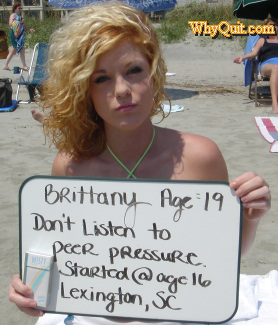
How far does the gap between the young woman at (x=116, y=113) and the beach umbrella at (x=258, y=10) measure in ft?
24.9

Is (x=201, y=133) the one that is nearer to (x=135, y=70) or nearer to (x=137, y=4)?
(x=137, y=4)

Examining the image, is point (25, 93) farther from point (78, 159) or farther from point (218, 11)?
point (218, 11)

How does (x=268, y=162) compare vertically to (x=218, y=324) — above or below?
below

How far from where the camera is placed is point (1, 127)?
6.42 meters

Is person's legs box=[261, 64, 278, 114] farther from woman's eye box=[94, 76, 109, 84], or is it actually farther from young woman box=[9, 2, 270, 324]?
woman's eye box=[94, 76, 109, 84]

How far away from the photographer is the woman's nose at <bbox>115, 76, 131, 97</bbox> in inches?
54.1

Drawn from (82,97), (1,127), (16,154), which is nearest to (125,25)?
(82,97)

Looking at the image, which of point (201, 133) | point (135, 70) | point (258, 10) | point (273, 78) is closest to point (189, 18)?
point (258, 10)

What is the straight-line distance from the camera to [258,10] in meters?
9.10

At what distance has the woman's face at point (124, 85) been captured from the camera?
1.40 metres

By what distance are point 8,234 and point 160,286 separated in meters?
2.23

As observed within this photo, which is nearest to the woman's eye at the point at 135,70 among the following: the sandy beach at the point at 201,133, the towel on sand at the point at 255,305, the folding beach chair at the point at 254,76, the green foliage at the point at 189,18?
the towel on sand at the point at 255,305

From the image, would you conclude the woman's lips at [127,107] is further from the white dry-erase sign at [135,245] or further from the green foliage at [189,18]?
the green foliage at [189,18]

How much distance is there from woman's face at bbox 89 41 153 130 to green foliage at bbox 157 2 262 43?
13.9m
